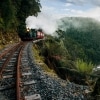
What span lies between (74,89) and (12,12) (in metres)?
26.8

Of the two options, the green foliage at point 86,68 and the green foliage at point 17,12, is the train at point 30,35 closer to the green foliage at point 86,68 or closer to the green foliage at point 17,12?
the green foliage at point 17,12

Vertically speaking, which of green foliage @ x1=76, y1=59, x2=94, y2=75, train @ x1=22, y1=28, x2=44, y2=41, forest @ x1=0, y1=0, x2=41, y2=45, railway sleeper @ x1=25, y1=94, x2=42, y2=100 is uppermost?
forest @ x1=0, y1=0, x2=41, y2=45

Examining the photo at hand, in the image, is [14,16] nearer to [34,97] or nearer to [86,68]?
[86,68]

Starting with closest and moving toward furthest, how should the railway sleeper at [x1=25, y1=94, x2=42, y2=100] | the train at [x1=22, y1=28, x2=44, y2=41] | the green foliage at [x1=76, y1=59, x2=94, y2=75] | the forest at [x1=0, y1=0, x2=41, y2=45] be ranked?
the railway sleeper at [x1=25, y1=94, x2=42, y2=100], the green foliage at [x1=76, y1=59, x2=94, y2=75], the forest at [x1=0, y1=0, x2=41, y2=45], the train at [x1=22, y1=28, x2=44, y2=41]

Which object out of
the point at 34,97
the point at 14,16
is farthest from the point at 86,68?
the point at 14,16

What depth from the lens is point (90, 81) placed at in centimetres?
1176

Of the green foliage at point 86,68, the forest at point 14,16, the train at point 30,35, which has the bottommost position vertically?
the green foliage at point 86,68

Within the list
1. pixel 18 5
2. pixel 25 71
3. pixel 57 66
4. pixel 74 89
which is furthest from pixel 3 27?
pixel 74 89

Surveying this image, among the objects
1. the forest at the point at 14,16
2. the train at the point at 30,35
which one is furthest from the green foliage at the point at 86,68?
the train at the point at 30,35

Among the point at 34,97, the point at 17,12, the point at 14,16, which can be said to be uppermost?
the point at 17,12

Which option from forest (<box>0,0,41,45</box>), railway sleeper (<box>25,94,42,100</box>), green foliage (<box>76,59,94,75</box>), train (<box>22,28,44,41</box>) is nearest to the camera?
railway sleeper (<box>25,94,42,100</box>)

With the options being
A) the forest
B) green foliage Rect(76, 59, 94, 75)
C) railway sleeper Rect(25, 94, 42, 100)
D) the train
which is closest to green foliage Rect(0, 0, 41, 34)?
the forest

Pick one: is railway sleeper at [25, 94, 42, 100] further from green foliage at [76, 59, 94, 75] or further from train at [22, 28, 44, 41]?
train at [22, 28, 44, 41]

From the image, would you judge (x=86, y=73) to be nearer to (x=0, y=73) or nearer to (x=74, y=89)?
(x=74, y=89)
